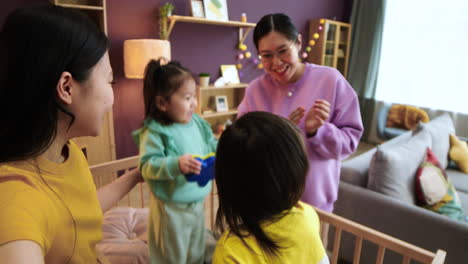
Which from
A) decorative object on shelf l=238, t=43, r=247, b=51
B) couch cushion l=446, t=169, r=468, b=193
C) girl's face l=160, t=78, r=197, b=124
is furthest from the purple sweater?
decorative object on shelf l=238, t=43, r=247, b=51

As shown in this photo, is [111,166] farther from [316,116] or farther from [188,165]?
[316,116]

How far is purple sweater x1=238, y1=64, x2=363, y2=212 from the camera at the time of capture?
1178mm

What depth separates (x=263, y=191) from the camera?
663 millimetres

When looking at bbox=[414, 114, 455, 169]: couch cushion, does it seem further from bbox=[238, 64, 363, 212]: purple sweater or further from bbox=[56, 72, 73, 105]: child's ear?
bbox=[56, 72, 73, 105]: child's ear

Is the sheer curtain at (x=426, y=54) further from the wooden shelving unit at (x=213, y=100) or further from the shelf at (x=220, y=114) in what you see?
the shelf at (x=220, y=114)

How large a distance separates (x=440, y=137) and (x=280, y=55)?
7.65ft

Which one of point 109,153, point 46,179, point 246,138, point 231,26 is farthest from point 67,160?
point 231,26

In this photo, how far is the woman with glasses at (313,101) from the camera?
46.1 inches

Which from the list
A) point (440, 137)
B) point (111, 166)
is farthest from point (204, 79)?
point (440, 137)

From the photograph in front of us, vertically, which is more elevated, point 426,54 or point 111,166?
point 426,54

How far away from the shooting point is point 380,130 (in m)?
4.45

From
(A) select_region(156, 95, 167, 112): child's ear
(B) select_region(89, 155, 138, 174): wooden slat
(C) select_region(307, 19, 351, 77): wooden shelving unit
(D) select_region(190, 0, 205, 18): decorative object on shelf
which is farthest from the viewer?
(C) select_region(307, 19, 351, 77): wooden shelving unit

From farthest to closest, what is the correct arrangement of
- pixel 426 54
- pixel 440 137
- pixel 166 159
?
pixel 426 54, pixel 440 137, pixel 166 159

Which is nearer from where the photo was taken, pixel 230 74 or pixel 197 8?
pixel 197 8
